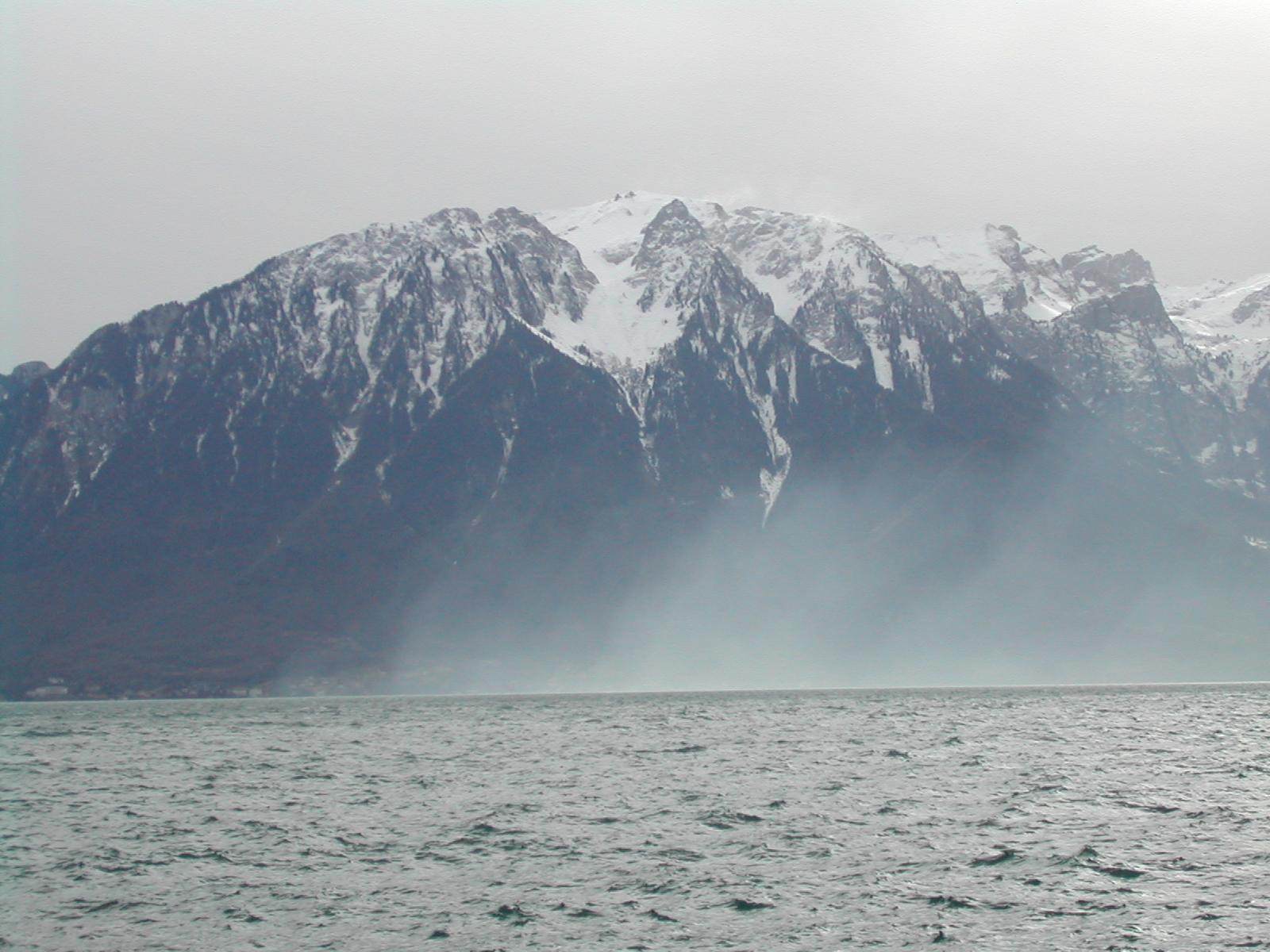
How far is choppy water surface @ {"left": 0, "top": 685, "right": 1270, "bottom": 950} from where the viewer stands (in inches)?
3152

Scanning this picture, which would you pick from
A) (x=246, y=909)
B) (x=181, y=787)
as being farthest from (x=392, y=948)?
(x=181, y=787)

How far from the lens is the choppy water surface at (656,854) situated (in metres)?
80.1

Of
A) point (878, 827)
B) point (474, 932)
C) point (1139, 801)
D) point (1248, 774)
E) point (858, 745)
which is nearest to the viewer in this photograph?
point (474, 932)

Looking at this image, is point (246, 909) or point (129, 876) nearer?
point (246, 909)

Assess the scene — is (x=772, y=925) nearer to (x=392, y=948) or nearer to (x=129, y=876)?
(x=392, y=948)

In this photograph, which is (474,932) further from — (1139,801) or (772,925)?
(1139,801)

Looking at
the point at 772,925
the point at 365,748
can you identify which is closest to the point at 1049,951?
the point at 772,925

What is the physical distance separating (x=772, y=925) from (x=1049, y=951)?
524 inches

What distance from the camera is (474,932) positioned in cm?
8025

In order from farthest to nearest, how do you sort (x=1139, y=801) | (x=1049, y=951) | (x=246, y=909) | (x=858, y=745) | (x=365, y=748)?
(x=365, y=748) → (x=858, y=745) → (x=1139, y=801) → (x=246, y=909) → (x=1049, y=951)

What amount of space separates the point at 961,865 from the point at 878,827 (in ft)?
51.4

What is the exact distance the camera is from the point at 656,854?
101250 millimetres

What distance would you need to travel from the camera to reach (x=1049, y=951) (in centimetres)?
7425

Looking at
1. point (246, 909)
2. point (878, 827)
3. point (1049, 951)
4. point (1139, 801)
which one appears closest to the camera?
point (1049, 951)
